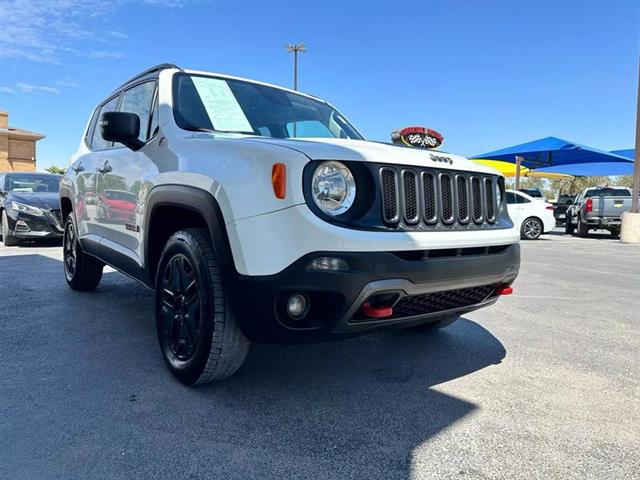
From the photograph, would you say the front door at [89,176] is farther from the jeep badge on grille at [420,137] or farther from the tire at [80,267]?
the jeep badge on grille at [420,137]

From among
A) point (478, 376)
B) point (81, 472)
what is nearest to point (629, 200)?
point (478, 376)

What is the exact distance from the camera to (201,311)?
2436 mm

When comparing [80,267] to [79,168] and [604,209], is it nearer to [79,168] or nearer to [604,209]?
[79,168]

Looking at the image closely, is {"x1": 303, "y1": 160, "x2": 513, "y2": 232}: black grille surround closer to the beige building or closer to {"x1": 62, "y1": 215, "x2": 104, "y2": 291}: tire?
{"x1": 62, "y1": 215, "x2": 104, "y2": 291}: tire

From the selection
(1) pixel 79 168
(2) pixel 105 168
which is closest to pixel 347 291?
(2) pixel 105 168

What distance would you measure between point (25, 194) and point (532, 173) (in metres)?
22.2

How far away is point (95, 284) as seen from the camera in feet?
16.3

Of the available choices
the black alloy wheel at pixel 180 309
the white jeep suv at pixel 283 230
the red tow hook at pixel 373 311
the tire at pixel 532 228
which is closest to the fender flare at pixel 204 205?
the white jeep suv at pixel 283 230

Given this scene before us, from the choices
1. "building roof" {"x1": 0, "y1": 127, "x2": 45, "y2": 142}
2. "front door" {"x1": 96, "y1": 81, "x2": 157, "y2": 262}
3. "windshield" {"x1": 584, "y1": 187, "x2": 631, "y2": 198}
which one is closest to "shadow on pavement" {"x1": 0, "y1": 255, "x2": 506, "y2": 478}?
"front door" {"x1": 96, "y1": 81, "x2": 157, "y2": 262}

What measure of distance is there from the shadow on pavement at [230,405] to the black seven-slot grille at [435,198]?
3.05 feet

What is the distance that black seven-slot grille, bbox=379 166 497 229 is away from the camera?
89.4 inches

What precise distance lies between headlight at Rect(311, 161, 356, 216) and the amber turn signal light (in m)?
0.12

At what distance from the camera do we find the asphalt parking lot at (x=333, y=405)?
1948 mm

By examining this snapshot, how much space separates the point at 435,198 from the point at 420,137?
2.75 feet
